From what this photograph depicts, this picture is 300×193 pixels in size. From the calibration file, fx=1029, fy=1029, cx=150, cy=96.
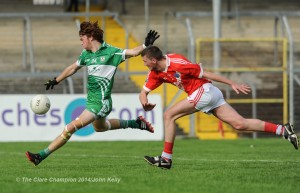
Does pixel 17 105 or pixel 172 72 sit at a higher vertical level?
pixel 172 72

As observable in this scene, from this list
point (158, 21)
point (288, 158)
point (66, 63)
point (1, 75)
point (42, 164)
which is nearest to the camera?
point (42, 164)

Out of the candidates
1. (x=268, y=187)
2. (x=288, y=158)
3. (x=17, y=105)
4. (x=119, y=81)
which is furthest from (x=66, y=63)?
(x=268, y=187)

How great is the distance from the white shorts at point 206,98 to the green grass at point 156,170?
2.99ft

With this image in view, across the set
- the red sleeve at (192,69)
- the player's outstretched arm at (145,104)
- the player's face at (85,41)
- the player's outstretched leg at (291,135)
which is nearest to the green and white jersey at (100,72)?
the player's face at (85,41)

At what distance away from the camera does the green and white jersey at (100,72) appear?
1575cm

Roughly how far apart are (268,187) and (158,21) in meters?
24.3

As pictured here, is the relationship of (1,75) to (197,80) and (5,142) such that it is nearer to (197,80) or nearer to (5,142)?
(5,142)

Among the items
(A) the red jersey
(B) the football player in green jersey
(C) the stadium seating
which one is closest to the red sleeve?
(A) the red jersey

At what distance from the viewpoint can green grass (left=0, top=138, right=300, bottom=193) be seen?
39.7 feet

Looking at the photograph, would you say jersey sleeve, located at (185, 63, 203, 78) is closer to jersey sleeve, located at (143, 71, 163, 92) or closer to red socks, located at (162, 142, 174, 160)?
jersey sleeve, located at (143, 71, 163, 92)

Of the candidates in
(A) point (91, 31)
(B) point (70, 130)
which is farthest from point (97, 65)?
(B) point (70, 130)

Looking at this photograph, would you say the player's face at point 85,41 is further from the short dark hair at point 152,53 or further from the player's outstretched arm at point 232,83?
the player's outstretched arm at point 232,83

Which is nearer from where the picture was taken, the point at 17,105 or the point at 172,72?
the point at 172,72

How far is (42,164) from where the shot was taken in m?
16.1
